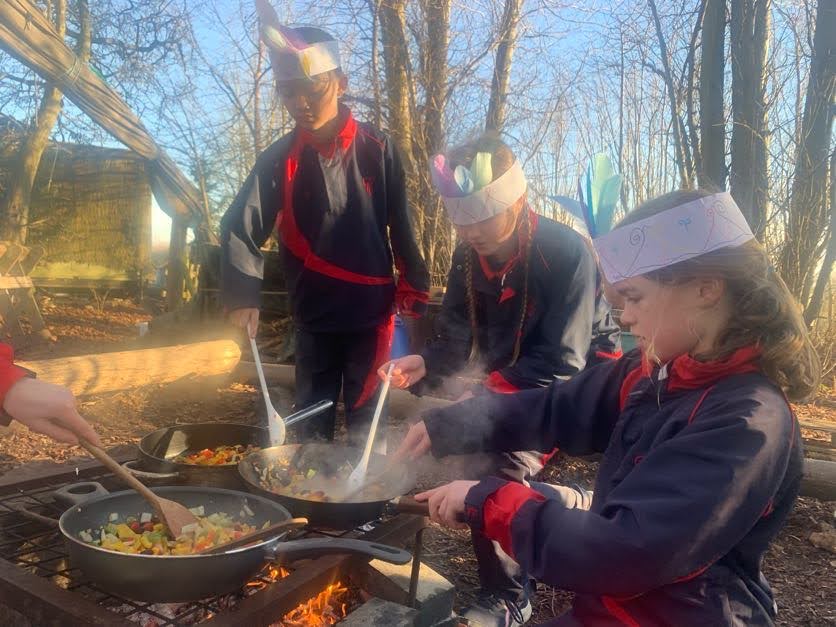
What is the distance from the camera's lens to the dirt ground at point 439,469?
3482 millimetres

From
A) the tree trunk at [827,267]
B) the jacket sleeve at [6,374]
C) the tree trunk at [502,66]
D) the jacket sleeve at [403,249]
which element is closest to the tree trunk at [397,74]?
the tree trunk at [502,66]

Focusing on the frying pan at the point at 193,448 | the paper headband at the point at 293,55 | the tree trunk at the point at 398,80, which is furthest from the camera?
the tree trunk at the point at 398,80

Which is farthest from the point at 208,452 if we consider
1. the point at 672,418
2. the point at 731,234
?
the point at 731,234

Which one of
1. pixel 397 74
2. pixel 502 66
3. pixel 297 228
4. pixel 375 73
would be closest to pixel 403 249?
pixel 297 228

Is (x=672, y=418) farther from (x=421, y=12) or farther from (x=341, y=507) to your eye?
(x=421, y=12)

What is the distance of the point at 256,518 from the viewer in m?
2.44

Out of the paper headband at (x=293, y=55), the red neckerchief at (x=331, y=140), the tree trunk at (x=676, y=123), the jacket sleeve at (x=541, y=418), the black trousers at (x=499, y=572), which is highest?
the tree trunk at (x=676, y=123)

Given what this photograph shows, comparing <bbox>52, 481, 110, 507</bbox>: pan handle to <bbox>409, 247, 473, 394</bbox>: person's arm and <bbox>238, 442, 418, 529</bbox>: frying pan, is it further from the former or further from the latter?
<bbox>409, 247, 473, 394</bbox>: person's arm

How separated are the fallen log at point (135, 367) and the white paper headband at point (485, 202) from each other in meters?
3.50

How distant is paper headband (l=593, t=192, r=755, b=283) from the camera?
1.82 m

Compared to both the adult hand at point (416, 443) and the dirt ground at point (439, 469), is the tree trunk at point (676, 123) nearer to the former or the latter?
the dirt ground at point (439, 469)

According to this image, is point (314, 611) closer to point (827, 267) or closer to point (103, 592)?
point (103, 592)

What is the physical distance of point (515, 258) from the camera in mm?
3115

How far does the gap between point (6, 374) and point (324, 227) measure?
6.85 ft
